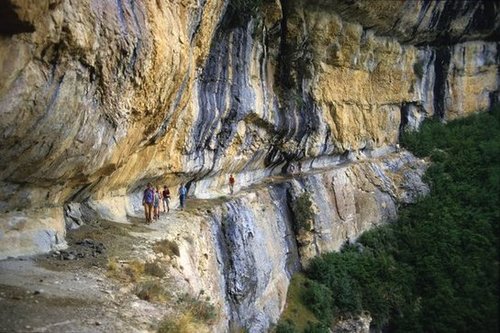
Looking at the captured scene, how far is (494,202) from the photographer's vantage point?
23.4 meters

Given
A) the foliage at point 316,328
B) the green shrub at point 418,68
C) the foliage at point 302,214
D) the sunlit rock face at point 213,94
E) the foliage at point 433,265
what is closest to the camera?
the sunlit rock face at point 213,94

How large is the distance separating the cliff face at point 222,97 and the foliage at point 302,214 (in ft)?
1.72

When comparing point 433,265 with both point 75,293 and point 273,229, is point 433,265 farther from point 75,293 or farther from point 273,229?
point 75,293

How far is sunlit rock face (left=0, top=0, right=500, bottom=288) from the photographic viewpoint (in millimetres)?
7258

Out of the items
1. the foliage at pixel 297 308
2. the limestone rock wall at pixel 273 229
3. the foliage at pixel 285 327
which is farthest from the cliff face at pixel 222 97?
the foliage at pixel 285 327

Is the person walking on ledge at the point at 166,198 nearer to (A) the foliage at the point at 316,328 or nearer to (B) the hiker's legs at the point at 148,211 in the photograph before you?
(B) the hiker's legs at the point at 148,211

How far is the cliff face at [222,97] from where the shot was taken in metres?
7.30

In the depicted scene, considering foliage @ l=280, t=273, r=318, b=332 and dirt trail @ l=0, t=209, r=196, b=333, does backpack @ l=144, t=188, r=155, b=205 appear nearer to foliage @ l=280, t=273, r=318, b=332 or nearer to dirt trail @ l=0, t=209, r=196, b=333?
dirt trail @ l=0, t=209, r=196, b=333

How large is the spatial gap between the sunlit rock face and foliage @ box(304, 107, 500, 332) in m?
1.51

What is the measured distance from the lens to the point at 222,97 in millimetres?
16109

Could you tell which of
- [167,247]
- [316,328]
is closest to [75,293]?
[167,247]


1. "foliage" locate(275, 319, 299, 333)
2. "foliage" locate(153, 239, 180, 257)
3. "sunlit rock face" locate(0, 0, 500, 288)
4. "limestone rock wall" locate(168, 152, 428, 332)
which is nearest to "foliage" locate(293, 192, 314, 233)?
"limestone rock wall" locate(168, 152, 428, 332)

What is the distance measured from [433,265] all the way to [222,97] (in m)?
12.6

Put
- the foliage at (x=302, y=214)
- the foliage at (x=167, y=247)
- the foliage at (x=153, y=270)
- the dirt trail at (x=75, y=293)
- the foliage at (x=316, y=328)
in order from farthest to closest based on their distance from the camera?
1. the foliage at (x=302, y=214)
2. the foliage at (x=316, y=328)
3. the foliage at (x=167, y=247)
4. the foliage at (x=153, y=270)
5. the dirt trail at (x=75, y=293)
